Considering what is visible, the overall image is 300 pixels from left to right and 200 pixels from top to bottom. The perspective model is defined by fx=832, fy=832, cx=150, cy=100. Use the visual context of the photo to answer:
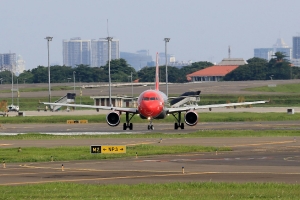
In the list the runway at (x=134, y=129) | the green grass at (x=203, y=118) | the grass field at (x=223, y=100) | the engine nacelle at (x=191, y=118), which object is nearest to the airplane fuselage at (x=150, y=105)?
the runway at (x=134, y=129)

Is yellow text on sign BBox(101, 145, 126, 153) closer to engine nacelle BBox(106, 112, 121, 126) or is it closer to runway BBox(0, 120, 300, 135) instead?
runway BBox(0, 120, 300, 135)

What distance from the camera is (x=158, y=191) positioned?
29906mm

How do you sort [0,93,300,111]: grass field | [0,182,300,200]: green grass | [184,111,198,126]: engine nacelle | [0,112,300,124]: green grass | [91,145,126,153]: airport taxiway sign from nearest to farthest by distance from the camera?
1. [0,182,300,200]: green grass
2. [91,145,126,153]: airport taxiway sign
3. [184,111,198,126]: engine nacelle
4. [0,112,300,124]: green grass
5. [0,93,300,111]: grass field

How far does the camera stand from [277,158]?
42844mm

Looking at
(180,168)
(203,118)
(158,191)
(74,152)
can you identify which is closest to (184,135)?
(74,152)

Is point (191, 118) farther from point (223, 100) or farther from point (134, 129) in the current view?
point (223, 100)

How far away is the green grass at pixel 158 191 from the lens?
28297 mm

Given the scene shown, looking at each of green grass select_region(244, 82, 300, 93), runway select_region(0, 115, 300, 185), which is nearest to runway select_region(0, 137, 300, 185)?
runway select_region(0, 115, 300, 185)

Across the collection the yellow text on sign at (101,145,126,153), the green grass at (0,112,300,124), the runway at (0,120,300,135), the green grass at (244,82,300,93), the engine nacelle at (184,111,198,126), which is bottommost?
the yellow text on sign at (101,145,126,153)

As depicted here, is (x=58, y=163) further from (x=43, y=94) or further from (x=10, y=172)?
(x=43, y=94)

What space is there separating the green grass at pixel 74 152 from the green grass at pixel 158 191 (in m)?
12.1

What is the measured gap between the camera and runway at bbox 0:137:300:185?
34031mm

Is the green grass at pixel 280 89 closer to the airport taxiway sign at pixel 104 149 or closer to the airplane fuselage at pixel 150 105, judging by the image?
the airplane fuselage at pixel 150 105

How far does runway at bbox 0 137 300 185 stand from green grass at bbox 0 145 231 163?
1399 millimetres
